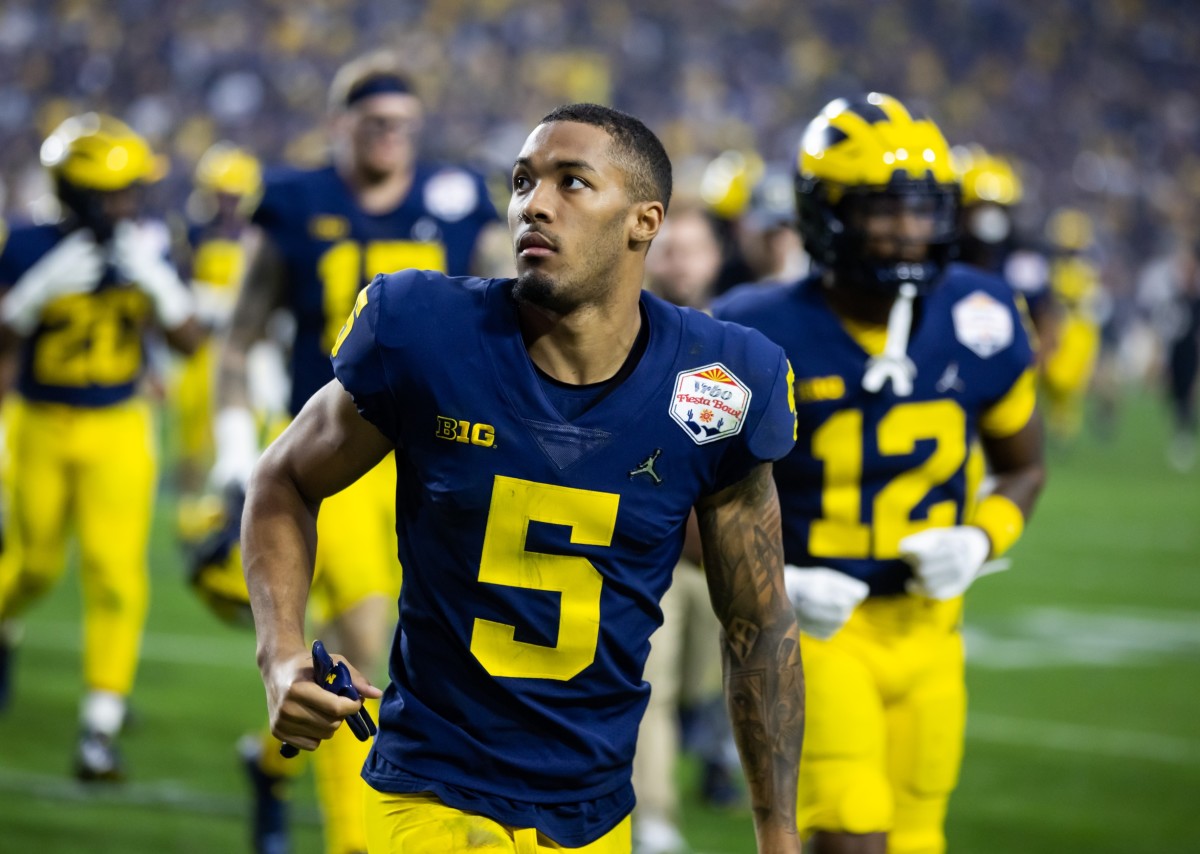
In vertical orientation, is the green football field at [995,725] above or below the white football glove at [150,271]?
below

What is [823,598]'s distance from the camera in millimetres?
3465

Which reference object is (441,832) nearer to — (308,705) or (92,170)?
(308,705)

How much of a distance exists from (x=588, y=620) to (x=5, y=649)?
16.6 ft

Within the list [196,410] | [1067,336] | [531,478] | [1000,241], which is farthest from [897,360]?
[1067,336]

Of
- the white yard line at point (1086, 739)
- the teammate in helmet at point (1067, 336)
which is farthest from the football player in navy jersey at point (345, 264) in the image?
the teammate in helmet at point (1067, 336)

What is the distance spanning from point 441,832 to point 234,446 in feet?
9.11

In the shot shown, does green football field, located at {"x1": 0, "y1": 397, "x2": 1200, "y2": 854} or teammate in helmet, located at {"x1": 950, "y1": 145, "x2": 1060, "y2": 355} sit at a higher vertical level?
teammate in helmet, located at {"x1": 950, "y1": 145, "x2": 1060, "y2": 355}

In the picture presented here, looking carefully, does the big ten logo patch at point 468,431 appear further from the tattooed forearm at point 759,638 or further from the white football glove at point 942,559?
the white football glove at point 942,559

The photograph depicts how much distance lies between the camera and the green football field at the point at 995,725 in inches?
216

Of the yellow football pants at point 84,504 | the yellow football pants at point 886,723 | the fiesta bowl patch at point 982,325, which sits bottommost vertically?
the yellow football pants at point 84,504

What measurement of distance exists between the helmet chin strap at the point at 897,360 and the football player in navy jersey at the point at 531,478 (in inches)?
36.8

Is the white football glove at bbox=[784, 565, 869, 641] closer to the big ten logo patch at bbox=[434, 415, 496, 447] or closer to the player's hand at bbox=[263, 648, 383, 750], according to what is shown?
the big ten logo patch at bbox=[434, 415, 496, 447]

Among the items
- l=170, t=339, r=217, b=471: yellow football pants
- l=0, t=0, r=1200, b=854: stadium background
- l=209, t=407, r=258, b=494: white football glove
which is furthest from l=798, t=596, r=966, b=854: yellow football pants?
l=170, t=339, r=217, b=471: yellow football pants

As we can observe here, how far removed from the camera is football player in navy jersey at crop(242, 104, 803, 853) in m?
2.54
